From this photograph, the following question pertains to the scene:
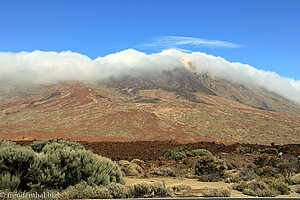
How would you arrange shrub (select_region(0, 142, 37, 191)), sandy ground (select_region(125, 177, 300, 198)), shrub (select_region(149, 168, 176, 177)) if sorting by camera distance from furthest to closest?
shrub (select_region(149, 168, 176, 177)), sandy ground (select_region(125, 177, 300, 198)), shrub (select_region(0, 142, 37, 191))

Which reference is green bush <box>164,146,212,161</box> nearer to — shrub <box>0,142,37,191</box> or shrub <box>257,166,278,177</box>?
shrub <box>257,166,278,177</box>

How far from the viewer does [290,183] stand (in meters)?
9.23

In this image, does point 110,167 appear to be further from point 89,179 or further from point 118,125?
point 118,125

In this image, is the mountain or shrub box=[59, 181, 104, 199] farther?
the mountain

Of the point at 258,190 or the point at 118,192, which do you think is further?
the point at 258,190

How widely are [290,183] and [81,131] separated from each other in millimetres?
34350

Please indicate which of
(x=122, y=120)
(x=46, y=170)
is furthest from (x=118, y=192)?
(x=122, y=120)

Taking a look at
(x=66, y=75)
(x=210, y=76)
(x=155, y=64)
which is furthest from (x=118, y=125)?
(x=210, y=76)

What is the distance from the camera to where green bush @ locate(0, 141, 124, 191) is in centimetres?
628

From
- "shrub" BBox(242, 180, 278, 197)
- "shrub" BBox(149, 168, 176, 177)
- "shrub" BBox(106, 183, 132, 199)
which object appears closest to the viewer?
"shrub" BBox(106, 183, 132, 199)

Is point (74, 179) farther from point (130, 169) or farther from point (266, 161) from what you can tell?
point (266, 161)

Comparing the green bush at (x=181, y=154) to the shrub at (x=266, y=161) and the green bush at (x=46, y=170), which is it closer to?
the shrub at (x=266, y=161)

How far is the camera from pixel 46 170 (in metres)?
6.50

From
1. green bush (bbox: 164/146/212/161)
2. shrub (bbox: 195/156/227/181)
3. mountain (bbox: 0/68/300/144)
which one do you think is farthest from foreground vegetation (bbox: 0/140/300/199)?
mountain (bbox: 0/68/300/144)
